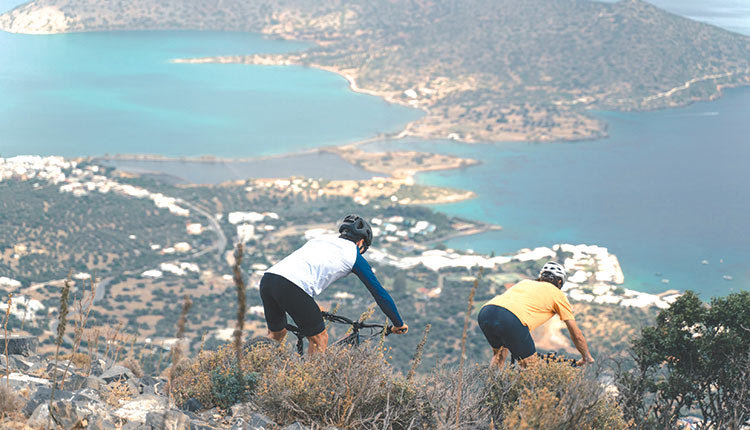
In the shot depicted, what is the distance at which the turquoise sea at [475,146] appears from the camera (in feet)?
306

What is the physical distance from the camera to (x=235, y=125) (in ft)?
460

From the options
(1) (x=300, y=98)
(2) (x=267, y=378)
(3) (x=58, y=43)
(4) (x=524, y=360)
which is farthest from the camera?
(3) (x=58, y=43)

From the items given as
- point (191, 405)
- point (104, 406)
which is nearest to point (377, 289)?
point (191, 405)

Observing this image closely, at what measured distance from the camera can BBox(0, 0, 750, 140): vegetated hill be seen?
15175cm

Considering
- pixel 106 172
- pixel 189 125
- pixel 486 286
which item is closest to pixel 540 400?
pixel 486 286

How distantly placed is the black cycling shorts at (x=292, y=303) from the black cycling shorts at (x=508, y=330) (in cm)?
125

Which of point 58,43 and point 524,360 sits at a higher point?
point 524,360

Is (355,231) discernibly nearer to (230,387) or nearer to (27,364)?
(230,387)

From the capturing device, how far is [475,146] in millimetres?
129125

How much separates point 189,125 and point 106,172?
37592 mm

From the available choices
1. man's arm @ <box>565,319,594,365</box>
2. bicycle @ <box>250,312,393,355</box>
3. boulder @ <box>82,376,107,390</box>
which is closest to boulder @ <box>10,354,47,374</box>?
boulder @ <box>82,376,107,390</box>

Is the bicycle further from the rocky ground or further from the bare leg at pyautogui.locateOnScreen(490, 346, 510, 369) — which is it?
the bare leg at pyautogui.locateOnScreen(490, 346, 510, 369)

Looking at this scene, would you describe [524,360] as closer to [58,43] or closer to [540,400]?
[540,400]

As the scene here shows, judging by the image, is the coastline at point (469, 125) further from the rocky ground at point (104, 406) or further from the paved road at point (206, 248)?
the rocky ground at point (104, 406)
